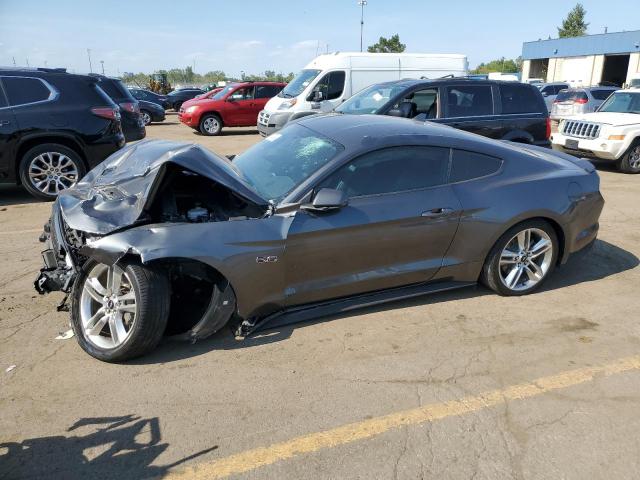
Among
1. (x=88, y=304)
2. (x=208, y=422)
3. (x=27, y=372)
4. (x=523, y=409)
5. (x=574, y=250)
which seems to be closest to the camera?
(x=208, y=422)

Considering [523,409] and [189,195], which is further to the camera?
[189,195]

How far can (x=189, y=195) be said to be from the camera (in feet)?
12.2

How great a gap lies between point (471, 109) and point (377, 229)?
5535mm

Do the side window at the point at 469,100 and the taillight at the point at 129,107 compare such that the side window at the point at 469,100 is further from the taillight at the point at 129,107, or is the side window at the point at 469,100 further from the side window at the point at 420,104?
the taillight at the point at 129,107

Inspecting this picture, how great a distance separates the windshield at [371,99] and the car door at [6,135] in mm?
5176

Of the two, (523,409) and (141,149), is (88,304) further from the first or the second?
(523,409)

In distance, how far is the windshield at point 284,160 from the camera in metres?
3.64

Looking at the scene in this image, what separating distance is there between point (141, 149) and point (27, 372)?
6.27 ft

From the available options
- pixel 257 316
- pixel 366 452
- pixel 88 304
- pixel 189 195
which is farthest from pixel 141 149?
pixel 366 452

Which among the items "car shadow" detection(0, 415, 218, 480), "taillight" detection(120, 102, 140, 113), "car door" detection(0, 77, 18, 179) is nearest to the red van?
"taillight" detection(120, 102, 140, 113)

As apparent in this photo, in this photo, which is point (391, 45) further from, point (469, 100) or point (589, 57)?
point (469, 100)

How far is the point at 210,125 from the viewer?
17.1 m

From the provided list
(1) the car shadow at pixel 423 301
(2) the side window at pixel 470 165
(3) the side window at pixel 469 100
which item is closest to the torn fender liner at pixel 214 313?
(1) the car shadow at pixel 423 301

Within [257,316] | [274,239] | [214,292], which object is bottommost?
[257,316]
